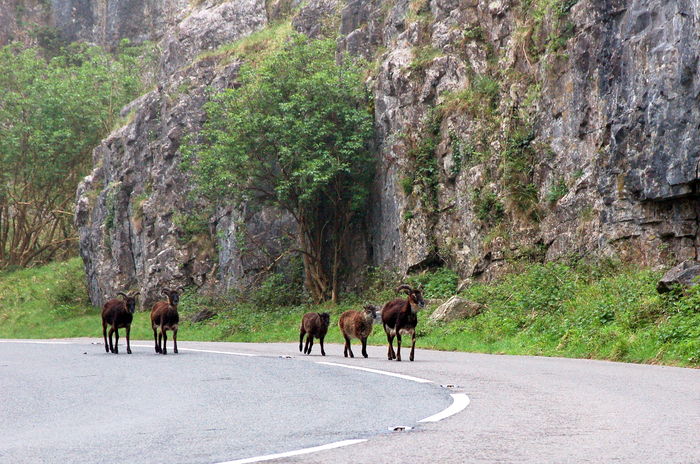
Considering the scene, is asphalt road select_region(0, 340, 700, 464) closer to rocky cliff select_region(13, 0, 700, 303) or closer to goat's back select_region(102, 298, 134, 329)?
goat's back select_region(102, 298, 134, 329)

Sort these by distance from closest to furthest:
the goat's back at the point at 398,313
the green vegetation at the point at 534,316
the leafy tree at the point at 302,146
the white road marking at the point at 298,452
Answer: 1. the white road marking at the point at 298,452
2. the green vegetation at the point at 534,316
3. the goat's back at the point at 398,313
4. the leafy tree at the point at 302,146

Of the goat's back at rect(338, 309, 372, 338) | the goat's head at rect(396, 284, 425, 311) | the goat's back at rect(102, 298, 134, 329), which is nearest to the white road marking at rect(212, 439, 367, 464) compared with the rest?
the goat's head at rect(396, 284, 425, 311)

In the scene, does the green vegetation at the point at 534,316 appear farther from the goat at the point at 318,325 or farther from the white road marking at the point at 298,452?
the white road marking at the point at 298,452

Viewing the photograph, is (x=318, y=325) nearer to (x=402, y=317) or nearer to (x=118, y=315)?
(x=402, y=317)

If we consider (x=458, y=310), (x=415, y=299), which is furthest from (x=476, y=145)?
(x=415, y=299)

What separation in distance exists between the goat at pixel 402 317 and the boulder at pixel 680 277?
5.51 meters

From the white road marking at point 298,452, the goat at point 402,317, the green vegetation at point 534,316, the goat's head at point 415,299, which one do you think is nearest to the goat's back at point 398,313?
the goat at point 402,317

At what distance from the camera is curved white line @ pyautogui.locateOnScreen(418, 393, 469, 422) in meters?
8.08

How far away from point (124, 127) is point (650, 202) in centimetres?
3470

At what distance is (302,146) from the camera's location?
3269cm

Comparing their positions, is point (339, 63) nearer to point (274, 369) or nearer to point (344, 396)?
point (274, 369)

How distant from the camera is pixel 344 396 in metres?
10.3

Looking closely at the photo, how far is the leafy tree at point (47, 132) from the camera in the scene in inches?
2132

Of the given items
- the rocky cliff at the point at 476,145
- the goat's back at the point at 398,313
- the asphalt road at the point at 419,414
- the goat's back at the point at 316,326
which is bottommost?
the asphalt road at the point at 419,414
